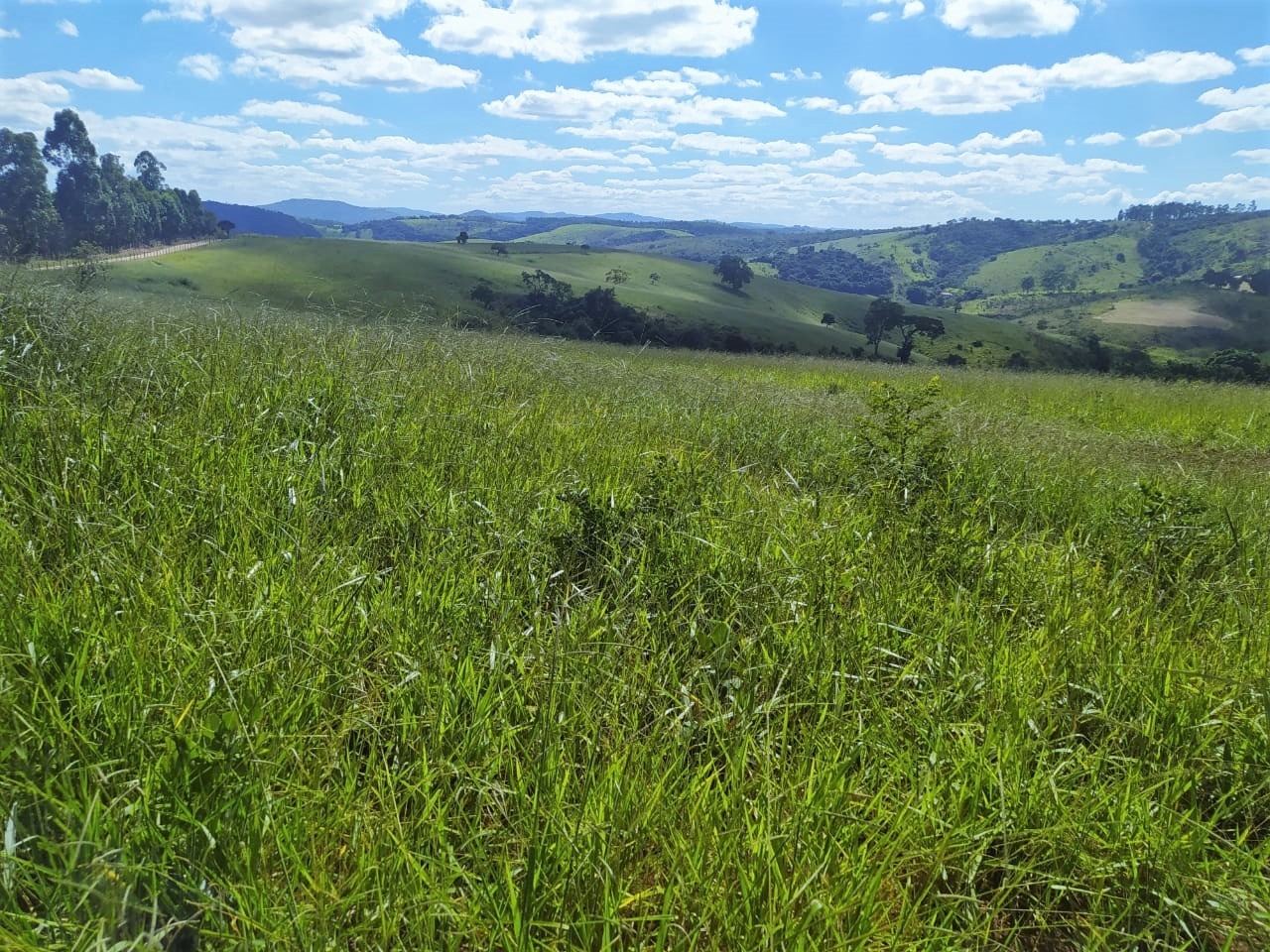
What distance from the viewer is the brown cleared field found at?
12475cm

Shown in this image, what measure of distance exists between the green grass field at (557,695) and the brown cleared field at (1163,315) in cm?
15142

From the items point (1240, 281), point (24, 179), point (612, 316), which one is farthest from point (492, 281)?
point (1240, 281)

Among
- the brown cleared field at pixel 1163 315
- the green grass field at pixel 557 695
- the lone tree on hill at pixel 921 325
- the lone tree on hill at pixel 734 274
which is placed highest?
the lone tree on hill at pixel 734 274

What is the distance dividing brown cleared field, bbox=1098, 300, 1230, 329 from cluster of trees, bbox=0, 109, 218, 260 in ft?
532

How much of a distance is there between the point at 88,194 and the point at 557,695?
16024cm

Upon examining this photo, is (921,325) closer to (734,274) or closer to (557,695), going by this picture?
(734,274)

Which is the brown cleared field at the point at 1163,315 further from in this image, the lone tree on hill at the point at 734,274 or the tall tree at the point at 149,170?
the tall tree at the point at 149,170

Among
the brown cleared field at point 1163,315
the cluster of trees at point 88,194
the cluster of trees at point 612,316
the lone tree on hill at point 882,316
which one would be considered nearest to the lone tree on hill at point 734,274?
the lone tree on hill at point 882,316

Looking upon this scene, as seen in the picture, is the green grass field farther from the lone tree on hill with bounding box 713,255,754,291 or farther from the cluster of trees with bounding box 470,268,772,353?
the lone tree on hill with bounding box 713,255,754,291

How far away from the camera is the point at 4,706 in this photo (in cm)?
193

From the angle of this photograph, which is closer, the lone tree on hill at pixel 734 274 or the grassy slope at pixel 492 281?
the grassy slope at pixel 492 281

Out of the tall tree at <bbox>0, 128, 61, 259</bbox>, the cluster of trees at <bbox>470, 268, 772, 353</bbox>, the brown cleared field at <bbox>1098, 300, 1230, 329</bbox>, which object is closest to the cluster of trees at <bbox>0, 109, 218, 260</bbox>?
the tall tree at <bbox>0, 128, 61, 259</bbox>

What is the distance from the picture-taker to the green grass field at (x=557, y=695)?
171 centimetres

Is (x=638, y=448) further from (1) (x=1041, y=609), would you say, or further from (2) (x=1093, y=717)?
(2) (x=1093, y=717)
